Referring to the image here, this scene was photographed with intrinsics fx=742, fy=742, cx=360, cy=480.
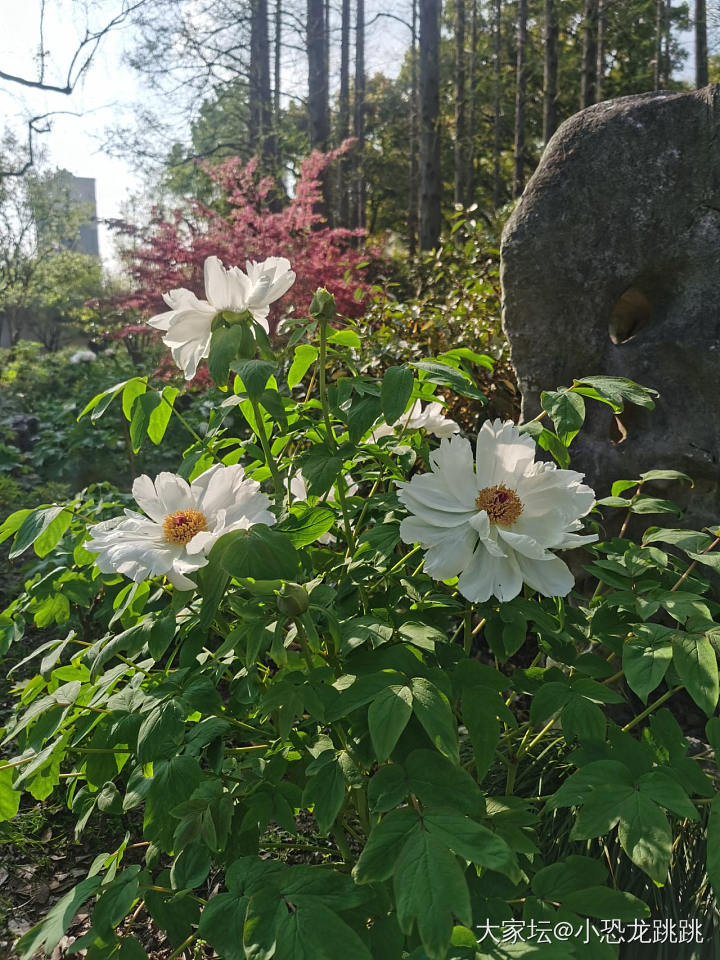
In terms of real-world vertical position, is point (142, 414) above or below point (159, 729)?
above

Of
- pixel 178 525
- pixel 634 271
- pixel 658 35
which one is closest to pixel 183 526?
pixel 178 525

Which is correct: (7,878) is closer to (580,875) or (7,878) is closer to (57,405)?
(580,875)

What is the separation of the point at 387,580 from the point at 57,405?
798 centimetres

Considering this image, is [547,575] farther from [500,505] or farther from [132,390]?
[132,390]

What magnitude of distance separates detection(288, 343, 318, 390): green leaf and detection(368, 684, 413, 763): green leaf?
65 centimetres

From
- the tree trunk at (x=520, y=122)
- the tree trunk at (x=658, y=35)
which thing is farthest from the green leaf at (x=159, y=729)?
the tree trunk at (x=658, y=35)

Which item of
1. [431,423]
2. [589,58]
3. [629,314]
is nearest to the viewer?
[431,423]

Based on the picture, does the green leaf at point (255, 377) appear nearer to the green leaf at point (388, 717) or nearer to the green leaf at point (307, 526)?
the green leaf at point (307, 526)

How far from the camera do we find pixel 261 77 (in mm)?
13273

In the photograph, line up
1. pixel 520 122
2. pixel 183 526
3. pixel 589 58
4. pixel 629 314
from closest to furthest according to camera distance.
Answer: pixel 183 526, pixel 629 314, pixel 589 58, pixel 520 122

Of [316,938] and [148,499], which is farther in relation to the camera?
[148,499]

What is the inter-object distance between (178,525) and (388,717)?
467 mm

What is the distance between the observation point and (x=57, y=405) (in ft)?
28.0

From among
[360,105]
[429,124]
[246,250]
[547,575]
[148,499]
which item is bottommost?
[547,575]
